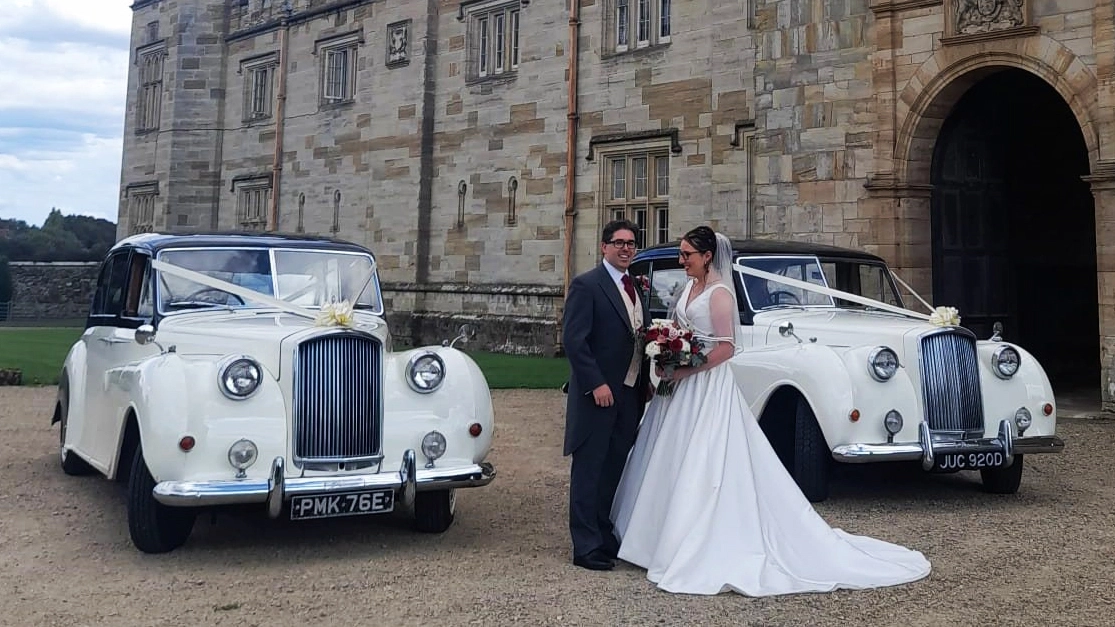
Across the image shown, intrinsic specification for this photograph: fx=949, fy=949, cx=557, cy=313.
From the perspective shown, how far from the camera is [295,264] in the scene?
6148mm

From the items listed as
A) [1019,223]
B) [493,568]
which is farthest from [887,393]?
[1019,223]

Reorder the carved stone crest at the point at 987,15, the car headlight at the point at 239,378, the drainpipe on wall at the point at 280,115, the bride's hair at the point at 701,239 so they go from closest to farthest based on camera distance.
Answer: the car headlight at the point at 239,378, the bride's hair at the point at 701,239, the carved stone crest at the point at 987,15, the drainpipe on wall at the point at 280,115

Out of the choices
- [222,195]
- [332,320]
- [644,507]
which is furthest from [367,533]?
[222,195]

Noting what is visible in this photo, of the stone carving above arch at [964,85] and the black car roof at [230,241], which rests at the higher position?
the stone carving above arch at [964,85]

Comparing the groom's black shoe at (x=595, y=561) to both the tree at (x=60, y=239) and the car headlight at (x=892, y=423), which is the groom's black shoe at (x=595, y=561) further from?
the tree at (x=60, y=239)

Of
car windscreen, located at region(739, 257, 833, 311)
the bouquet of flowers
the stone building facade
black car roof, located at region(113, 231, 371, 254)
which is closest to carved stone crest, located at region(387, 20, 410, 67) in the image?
the stone building facade

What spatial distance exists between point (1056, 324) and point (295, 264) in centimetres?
1225

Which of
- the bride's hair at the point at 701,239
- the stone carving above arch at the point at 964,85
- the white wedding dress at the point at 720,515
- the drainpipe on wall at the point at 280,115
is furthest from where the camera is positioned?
the drainpipe on wall at the point at 280,115

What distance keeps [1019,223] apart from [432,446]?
11.0m

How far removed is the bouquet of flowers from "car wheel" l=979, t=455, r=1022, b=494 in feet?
9.97

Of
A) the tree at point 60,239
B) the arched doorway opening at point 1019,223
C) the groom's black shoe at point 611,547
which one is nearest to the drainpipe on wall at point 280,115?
the arched doorway opening at point 1019,223

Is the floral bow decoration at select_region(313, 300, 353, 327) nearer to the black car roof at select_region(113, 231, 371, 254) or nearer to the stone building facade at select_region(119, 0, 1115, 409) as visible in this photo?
the black car roof at select_region(113, 231, 371, 254)

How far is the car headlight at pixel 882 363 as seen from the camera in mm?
6055

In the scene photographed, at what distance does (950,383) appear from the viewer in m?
6.19
